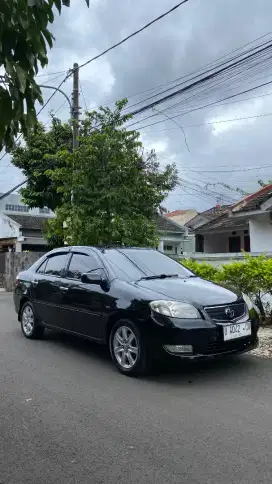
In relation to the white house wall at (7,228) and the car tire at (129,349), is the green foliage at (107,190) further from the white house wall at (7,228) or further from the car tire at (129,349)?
the white house wall at (7,228)

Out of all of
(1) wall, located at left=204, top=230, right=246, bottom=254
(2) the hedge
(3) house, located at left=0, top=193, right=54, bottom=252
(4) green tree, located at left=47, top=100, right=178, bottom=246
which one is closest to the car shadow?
(2) the hedge

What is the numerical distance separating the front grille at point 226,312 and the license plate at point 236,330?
0.30 ft

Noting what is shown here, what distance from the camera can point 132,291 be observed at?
5.46 m

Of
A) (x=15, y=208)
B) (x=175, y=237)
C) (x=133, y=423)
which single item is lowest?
(x=133, y=423)

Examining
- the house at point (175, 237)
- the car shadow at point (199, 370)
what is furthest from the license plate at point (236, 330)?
the house at point (175, 237)

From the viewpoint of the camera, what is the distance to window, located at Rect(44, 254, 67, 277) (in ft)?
23.3

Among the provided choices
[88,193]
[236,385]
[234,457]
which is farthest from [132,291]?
[88,193]

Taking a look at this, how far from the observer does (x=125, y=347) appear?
5453mm

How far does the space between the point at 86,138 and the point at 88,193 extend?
1.47 meters

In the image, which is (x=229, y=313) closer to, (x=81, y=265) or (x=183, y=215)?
(x=81, y=265)

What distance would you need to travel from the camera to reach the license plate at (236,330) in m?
5.11

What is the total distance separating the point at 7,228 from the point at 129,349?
2718cm

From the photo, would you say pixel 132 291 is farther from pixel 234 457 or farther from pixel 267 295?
pixel 267 295

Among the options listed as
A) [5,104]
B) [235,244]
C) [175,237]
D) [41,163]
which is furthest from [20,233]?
[5,104]
